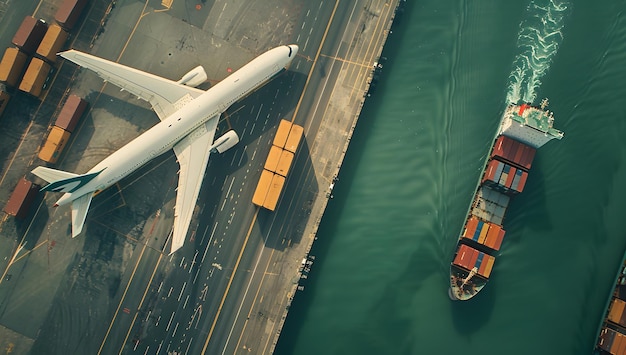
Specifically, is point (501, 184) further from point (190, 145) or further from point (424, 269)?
point (190, 145)

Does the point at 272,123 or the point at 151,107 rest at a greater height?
the point at 272,123

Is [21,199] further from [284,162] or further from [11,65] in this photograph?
[284,162]

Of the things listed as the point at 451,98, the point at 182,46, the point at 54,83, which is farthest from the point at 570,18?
the point at 54,83

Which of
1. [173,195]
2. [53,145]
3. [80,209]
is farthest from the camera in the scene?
[173,195]

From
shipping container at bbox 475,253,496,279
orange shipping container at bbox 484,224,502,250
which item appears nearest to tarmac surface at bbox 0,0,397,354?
orange shipping container at bbox 484,224,502,250

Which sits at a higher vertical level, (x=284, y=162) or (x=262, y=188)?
(x=284, y=162)

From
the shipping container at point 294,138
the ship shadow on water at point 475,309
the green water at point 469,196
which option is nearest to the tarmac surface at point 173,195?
the shipping container at point 294,138

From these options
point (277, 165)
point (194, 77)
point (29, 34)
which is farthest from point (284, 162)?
point (29, 34)
